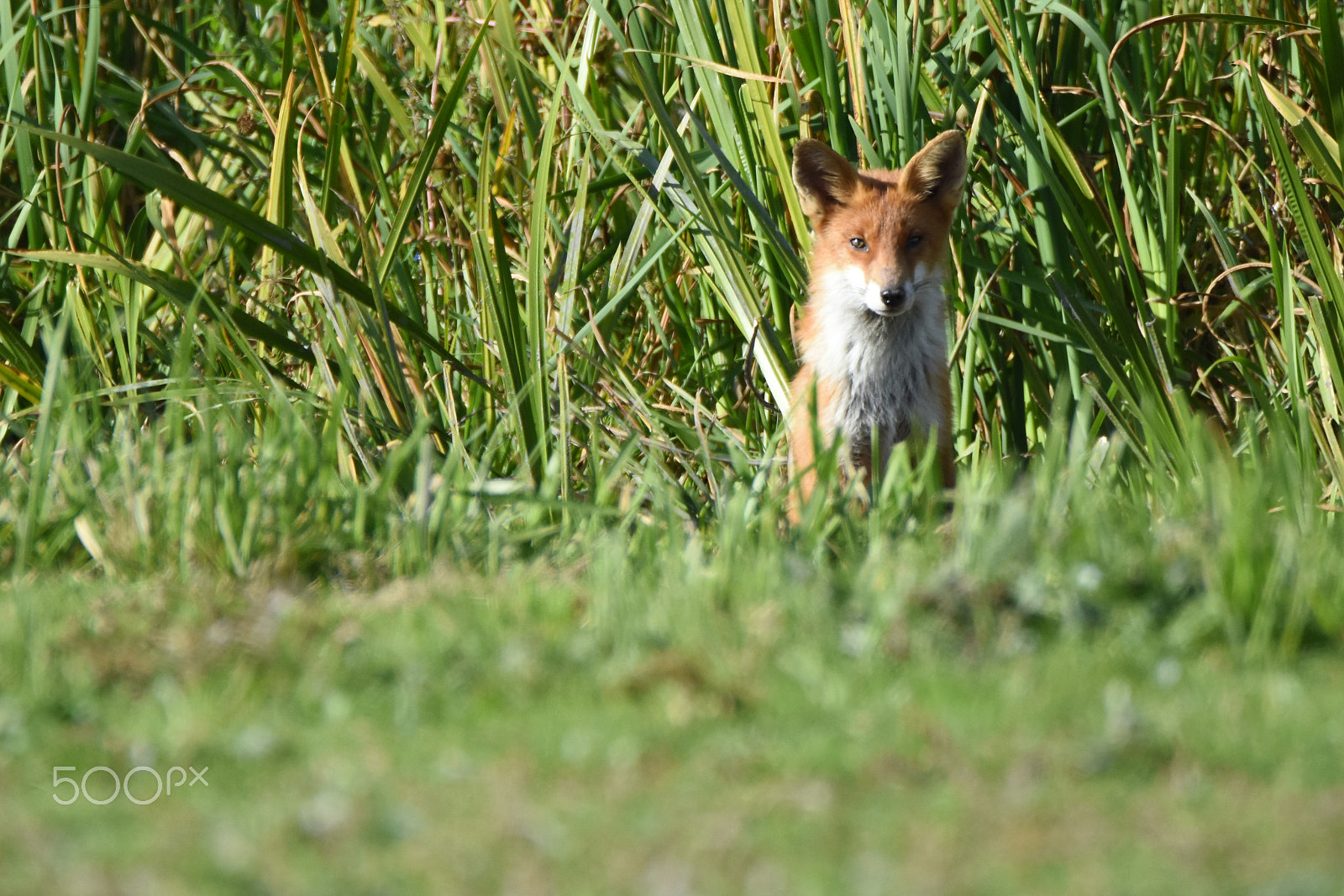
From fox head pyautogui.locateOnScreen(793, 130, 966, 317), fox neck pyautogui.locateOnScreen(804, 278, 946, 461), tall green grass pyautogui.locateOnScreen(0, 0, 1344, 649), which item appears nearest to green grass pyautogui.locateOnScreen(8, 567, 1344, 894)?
tall green grass pyautogui.locateOnScreen(0, 0, 1344, 649)

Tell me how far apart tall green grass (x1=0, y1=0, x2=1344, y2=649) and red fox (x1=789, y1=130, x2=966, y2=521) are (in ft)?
0.55

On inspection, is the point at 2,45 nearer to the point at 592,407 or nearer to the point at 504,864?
the point at 592,407

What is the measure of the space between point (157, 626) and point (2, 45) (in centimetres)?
328

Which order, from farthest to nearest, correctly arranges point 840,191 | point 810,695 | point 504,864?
point 840,191, point 810,695, point 504,864

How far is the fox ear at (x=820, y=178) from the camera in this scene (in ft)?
15.1

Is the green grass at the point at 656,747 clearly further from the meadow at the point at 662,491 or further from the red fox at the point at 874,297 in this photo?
the red fox at the point at 874,297

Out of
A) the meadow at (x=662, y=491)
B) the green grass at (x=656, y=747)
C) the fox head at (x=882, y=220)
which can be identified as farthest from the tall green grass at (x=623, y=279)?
the green grass at (x=656, y=747)

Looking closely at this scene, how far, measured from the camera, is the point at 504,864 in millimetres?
1852

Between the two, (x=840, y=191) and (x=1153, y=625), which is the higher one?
(x=840, y=191)

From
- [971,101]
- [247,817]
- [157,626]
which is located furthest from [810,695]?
[971,101]

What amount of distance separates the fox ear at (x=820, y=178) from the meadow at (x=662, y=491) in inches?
10.3

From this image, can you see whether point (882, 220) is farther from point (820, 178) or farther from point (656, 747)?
point (656, 747)

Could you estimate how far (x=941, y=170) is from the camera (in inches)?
185

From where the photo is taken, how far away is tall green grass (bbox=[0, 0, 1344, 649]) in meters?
3.53
